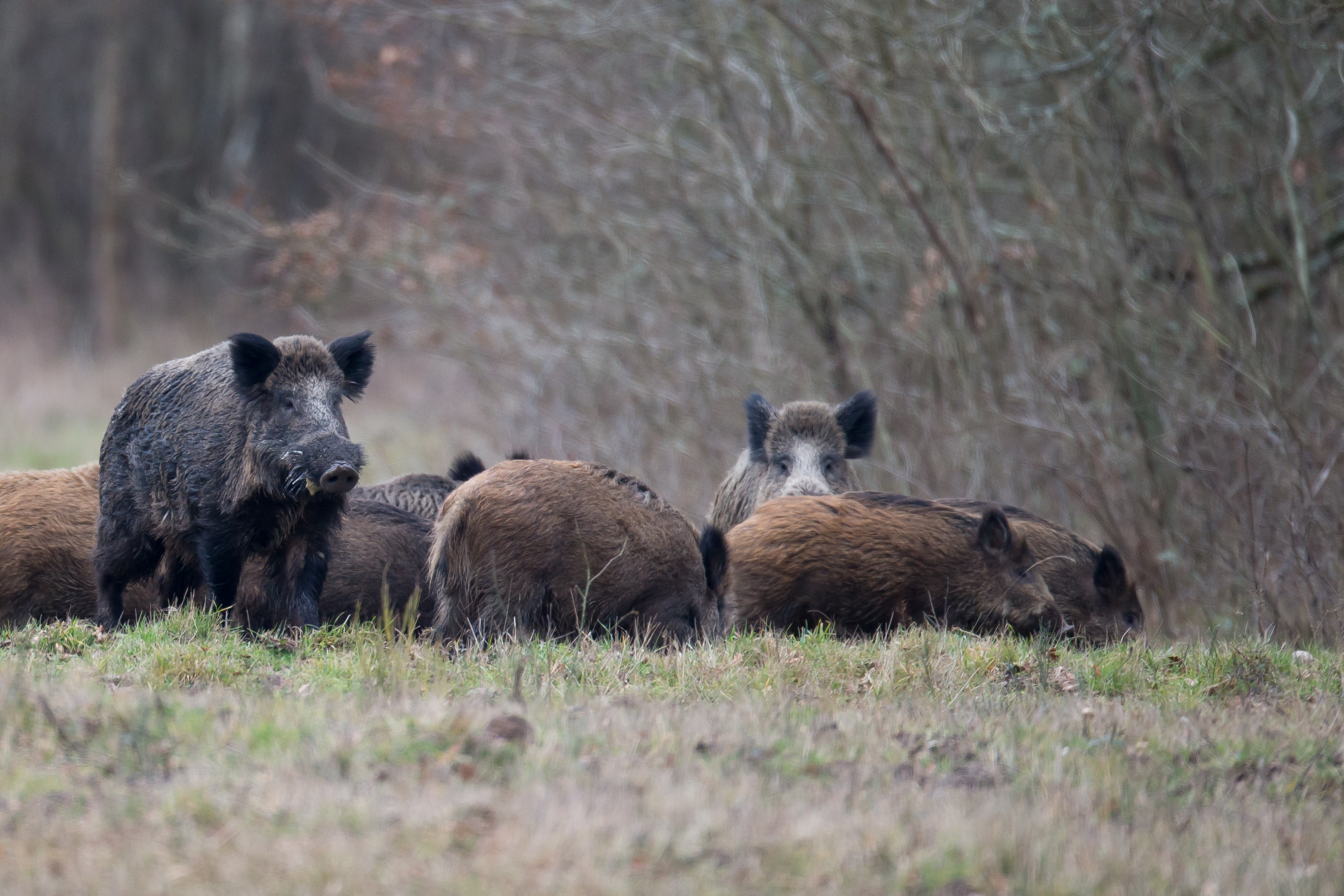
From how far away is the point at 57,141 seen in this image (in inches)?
1319

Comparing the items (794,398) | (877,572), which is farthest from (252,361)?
(794,398)

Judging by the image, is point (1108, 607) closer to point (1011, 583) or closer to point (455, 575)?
point (1011, 583)

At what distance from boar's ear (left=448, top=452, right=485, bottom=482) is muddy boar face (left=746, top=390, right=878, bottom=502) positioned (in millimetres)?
1909

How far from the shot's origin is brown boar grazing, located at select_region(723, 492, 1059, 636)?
24.7 feet

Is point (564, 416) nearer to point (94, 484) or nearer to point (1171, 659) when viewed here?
point (94, 484)

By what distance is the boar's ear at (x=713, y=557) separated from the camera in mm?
7137

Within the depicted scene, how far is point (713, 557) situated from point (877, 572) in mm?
1002

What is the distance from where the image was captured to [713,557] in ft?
23.6

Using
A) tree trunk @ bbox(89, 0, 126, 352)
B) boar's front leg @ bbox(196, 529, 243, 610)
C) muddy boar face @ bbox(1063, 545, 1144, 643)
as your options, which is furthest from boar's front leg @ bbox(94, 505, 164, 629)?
tree trunk @ bbox(89, 0, 126, 352)

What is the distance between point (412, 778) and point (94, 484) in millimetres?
5189

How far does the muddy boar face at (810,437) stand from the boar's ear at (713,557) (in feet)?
6.48

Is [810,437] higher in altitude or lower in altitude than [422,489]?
higher

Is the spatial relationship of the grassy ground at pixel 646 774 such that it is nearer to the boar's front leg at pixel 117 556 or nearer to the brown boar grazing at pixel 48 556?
the boar's front leg at pixel 117 556

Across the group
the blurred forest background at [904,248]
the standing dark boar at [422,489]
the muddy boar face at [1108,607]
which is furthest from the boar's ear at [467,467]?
the muddy boar face at [1108,607]
